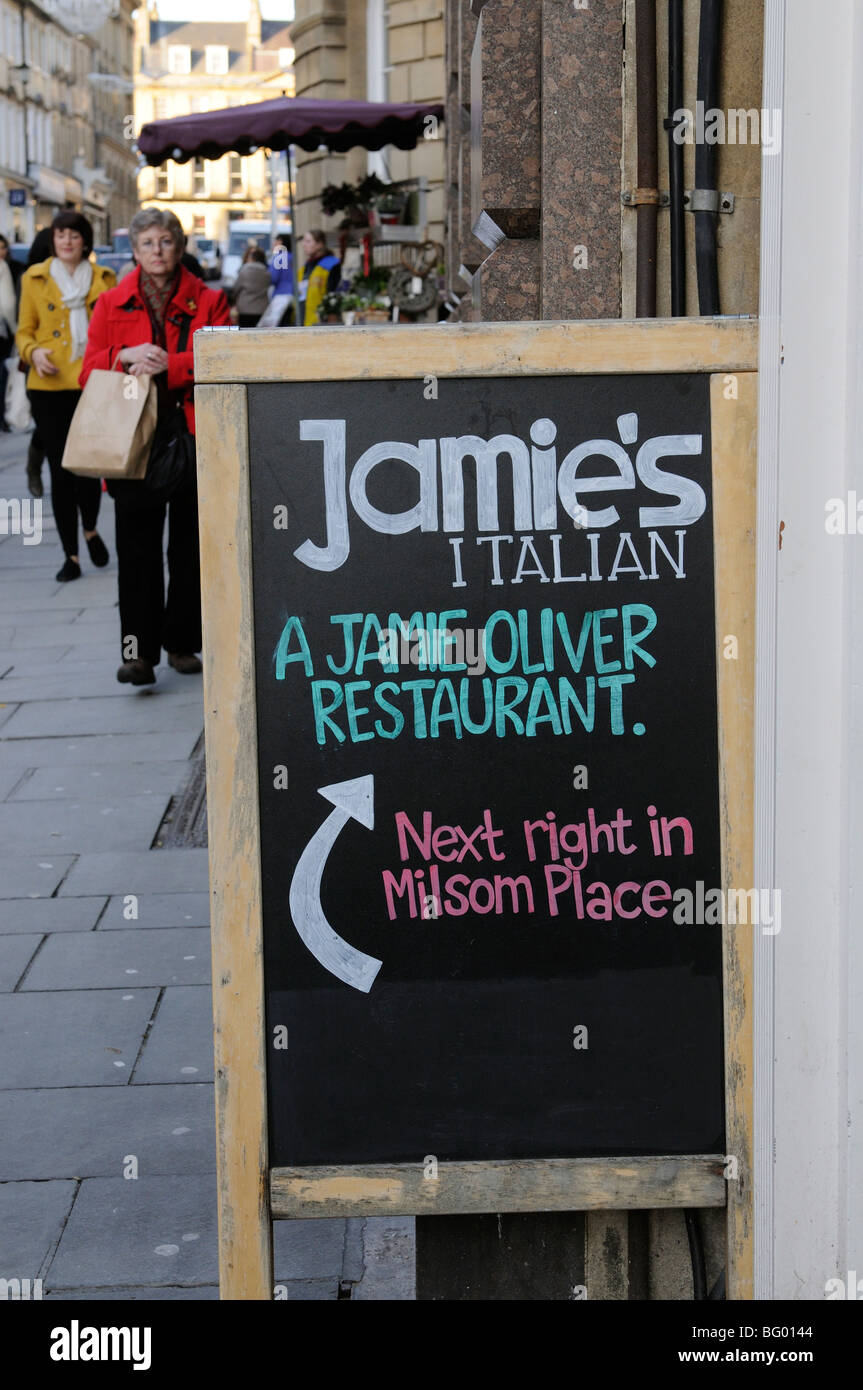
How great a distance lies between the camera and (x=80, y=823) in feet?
19.9

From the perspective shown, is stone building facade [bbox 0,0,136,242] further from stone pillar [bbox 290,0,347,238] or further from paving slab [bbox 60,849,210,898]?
paving slab [bbox 60,849,210,898]

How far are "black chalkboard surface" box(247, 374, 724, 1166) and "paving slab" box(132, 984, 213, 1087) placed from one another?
4.80 feet

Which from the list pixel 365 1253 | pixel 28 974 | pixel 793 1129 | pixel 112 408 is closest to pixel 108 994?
pixel 28 974

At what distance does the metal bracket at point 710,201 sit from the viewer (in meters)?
2.76

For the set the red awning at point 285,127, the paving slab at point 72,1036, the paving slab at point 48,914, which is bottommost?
the paving slab at point 72,1036

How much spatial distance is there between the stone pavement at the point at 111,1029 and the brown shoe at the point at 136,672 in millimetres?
89

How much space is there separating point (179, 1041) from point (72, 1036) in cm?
27

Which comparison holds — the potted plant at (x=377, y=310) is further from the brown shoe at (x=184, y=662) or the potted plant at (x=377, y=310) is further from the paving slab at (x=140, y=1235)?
the paving slab at (x=140, y=1235)

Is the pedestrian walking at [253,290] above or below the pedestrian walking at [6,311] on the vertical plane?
above

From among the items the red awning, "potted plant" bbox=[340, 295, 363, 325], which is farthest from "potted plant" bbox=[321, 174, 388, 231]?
"potted plant" bbox=[340, 295, 363, 325]

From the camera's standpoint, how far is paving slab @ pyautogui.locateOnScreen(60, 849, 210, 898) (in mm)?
5336

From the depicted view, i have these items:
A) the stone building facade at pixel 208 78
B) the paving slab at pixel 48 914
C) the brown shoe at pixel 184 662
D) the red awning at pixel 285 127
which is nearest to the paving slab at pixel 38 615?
the brown shoe at pixel 184 662

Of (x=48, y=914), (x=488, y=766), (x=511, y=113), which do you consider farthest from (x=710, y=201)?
(x=48, y=914)
